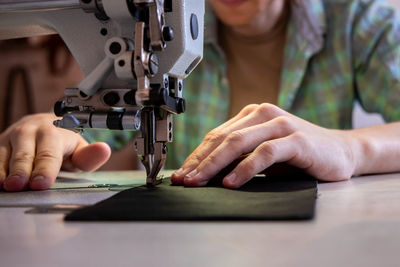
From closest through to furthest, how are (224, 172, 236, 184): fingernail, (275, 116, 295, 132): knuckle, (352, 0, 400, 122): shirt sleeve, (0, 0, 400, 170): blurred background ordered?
(224, 172, 236, 184): fingernail < (275, 116, 295, 132): knuckle < (352, 0, 400, 122): shirt sleeve < (0, 0, 400, 170): blurred background

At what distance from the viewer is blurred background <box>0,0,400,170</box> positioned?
8.66 ft

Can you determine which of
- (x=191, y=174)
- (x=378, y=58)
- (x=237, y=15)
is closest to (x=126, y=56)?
(x=191, y=174)

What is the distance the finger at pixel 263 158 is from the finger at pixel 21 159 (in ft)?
1.33

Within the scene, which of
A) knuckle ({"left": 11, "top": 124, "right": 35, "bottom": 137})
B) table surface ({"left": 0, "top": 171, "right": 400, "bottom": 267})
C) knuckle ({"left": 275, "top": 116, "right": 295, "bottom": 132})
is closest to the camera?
table surface ({"left": 0, "top": 171, "right": 400, "bottom": 267})

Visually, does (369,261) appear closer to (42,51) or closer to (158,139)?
(158,139)

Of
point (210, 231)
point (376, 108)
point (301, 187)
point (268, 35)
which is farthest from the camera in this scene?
point (268, 35)

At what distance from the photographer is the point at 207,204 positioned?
2.12 ft

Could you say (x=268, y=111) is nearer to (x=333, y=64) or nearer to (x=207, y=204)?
(x=207, y=204)

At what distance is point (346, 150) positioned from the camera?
1007mm

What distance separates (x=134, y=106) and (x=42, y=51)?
2.07m

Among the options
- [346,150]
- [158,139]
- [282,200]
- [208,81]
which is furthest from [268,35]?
[282,200]

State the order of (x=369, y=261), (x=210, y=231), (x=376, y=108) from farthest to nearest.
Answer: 1. (x=376, y=108)
2. (x=210, y=231)
3. (x=369, y=261)

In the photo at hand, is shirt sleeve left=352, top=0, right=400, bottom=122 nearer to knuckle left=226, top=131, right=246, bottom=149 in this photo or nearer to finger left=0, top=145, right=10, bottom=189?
knuckle left=226, top=131, right=246, bottom=149

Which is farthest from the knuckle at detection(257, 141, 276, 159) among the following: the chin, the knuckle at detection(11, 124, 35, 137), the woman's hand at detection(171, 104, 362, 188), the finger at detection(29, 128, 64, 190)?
the chin
